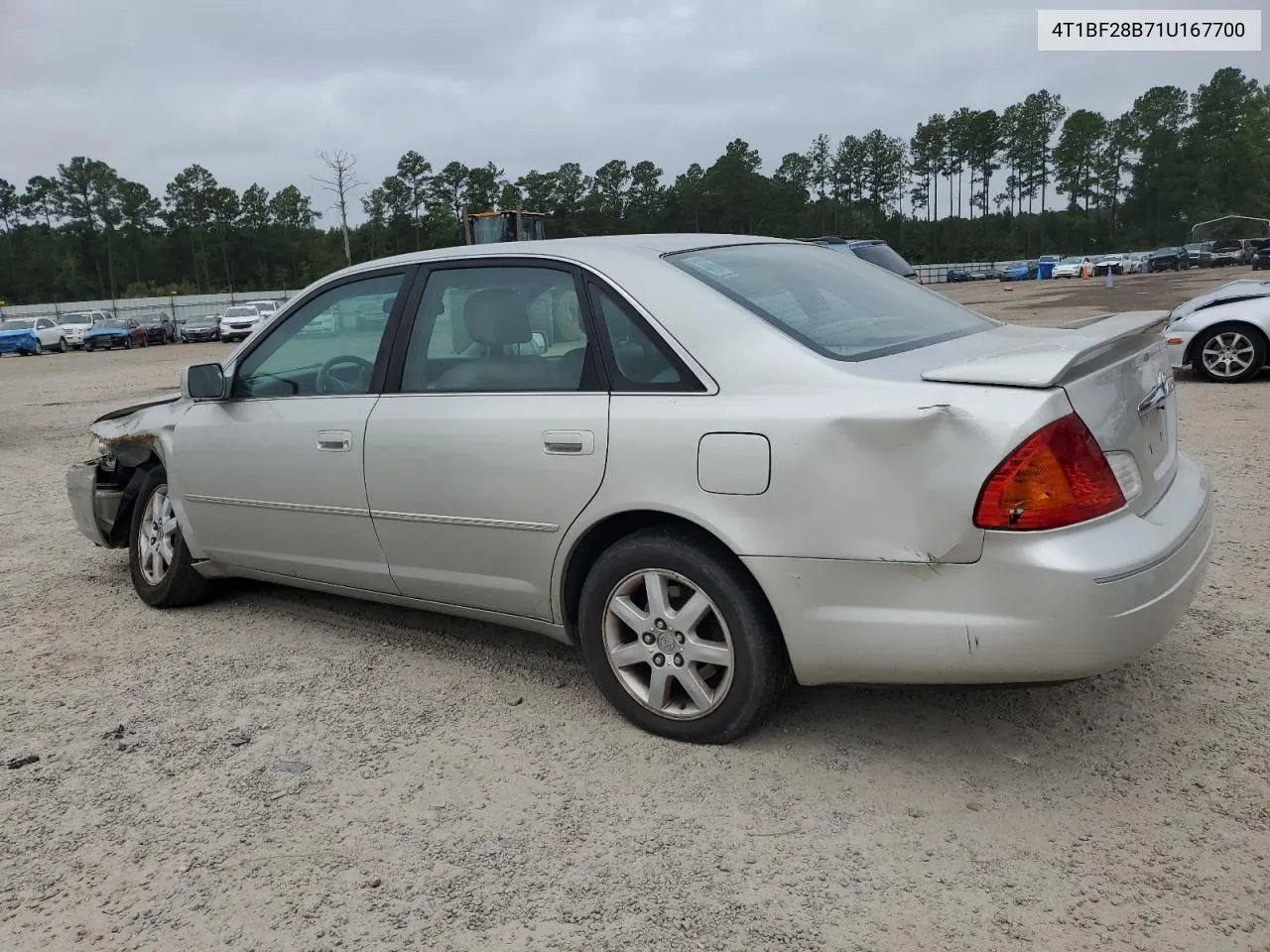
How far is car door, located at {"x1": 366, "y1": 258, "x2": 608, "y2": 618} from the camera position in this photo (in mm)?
3271

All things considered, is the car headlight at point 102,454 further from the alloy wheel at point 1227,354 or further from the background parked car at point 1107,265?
the background parked car at point 1107,265

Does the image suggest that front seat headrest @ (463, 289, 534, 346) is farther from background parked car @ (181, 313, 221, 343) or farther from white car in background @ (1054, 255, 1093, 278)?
white car in background @ (1054, 255, 1093, 278)

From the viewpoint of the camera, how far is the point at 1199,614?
4.04 meters

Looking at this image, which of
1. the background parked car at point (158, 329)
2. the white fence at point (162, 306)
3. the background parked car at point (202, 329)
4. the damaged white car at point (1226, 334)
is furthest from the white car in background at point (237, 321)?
the damaged white car at point (1226, 334)

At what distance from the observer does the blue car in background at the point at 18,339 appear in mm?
37031

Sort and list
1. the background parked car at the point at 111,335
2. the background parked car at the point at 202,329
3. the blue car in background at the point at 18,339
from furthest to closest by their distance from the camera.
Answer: the background parked car at the point at 202,329 → the background parked car at the point at 111,335 → the blue car in background at the point at 18,339

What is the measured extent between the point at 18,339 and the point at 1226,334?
3892cm

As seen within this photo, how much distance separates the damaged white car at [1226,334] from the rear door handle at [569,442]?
9.14 m

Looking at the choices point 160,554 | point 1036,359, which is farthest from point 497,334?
point 160,554

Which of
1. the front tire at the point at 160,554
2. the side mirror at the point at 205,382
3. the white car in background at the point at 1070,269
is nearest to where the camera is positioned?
the side mirror at the point at 205,382

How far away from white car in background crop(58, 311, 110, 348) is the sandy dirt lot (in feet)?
130

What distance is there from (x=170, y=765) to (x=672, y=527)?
1.77 meters

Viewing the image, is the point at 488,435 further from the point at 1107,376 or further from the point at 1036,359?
the point at 1107,376

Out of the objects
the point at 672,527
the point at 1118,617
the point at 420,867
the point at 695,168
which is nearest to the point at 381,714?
the point at 420,867
